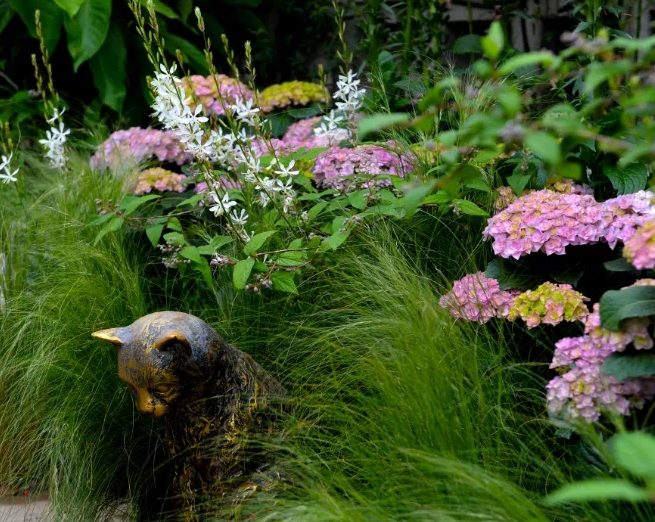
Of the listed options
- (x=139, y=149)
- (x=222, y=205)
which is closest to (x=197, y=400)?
(x=222, y=205)

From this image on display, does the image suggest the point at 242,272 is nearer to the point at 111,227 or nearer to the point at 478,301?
the point at 111,227

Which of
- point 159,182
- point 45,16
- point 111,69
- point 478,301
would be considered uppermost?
point 45,16

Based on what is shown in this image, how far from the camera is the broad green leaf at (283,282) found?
3.01 meters

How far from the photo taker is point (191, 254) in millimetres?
3176

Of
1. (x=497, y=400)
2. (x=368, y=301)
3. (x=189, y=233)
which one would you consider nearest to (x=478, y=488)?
(x=497, y=400)

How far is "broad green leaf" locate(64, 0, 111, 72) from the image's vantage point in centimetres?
542

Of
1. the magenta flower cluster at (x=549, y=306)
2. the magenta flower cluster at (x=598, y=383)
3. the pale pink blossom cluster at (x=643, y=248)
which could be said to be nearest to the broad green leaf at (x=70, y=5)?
the magenta flower cluster at (x=549, y=306)

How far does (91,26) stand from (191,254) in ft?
9.22

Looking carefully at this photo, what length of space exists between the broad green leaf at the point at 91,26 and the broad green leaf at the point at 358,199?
8.89ft

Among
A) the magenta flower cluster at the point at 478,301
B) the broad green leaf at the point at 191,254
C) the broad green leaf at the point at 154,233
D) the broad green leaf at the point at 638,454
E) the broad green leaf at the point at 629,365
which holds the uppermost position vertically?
the broad green leaf at the point at 638,454

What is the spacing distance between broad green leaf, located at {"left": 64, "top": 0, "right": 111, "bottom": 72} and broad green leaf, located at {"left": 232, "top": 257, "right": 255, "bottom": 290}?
9.41ft

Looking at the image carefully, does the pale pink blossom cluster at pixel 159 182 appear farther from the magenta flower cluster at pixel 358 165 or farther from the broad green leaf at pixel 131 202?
the magenta flower cluster at pixel 358 165

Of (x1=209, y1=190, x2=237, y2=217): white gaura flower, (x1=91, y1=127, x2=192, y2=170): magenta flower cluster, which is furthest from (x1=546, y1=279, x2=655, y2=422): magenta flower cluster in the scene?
(x1=91, y1=127, x2=192, y2=170): magenta flower cluster

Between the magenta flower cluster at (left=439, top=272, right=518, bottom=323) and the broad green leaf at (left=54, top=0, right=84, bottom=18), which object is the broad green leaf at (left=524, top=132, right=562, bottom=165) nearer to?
the magenta flower cluster at (left=439, top=272, right=518, bottom=323)
